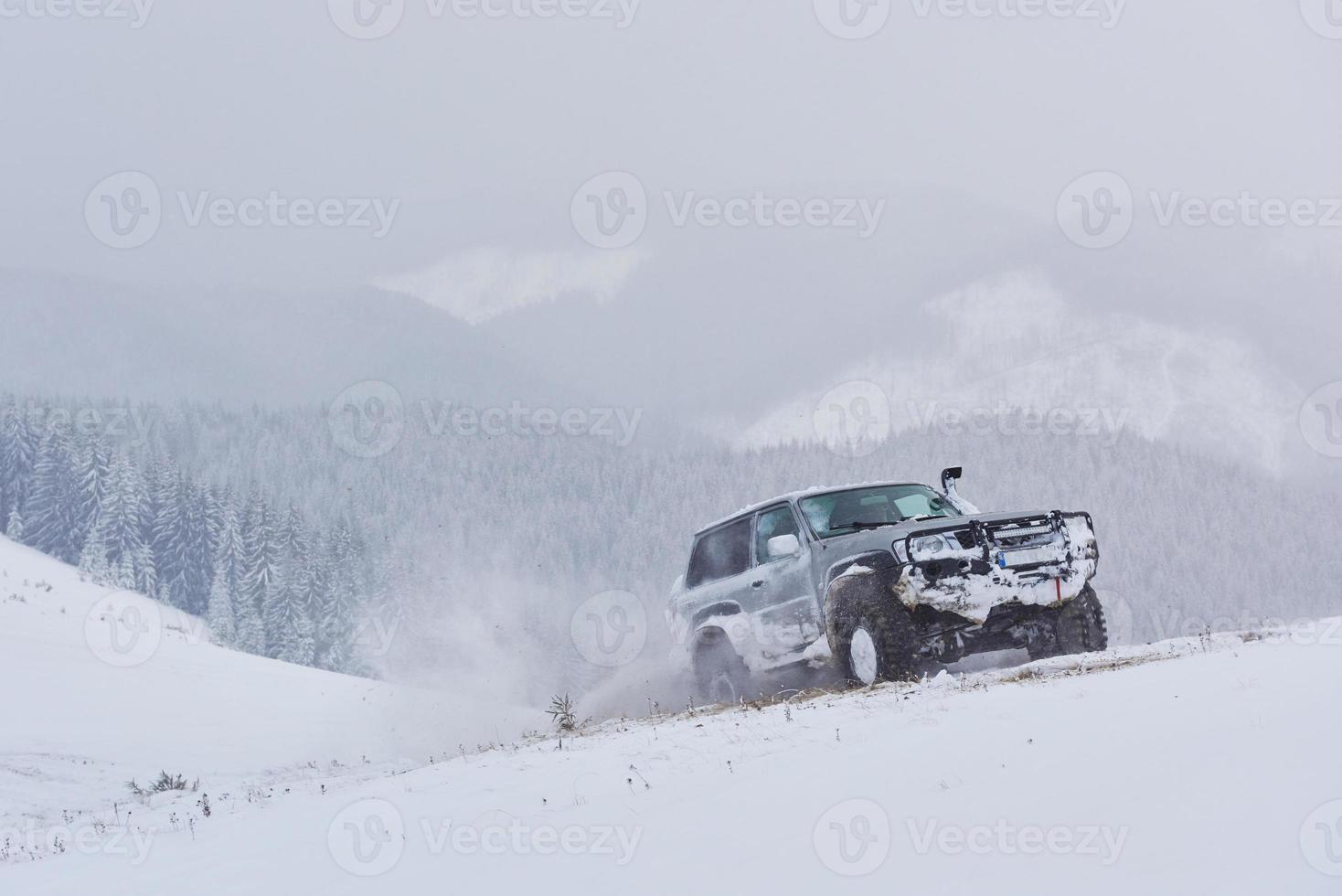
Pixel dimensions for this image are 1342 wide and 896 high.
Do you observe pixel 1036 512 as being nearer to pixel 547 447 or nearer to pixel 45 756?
pixel 45 756

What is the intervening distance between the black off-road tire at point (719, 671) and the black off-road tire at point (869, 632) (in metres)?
1.56

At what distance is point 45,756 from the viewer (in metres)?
12.6

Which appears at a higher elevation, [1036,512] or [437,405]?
[437,405]

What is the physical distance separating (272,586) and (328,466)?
48.2 m

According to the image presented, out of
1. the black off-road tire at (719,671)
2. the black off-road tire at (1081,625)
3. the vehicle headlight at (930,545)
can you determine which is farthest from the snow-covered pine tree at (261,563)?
the vehicle headlight at (930,545)

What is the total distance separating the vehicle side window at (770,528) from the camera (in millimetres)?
10039

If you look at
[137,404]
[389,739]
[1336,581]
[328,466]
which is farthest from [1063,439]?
[389,739]

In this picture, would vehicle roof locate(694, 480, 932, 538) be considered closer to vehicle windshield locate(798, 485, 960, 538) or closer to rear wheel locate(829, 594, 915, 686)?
vehicle windshield locate(798, 485, 960, 538)

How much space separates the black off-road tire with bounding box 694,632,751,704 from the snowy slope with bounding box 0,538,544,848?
14.6ft

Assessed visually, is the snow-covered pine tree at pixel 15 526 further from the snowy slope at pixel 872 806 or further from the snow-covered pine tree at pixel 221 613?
the snowy slope at pixel 872 806

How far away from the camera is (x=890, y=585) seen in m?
8.41

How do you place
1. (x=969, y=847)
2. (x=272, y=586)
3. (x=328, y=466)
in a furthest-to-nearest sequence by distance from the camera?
(x=328, y=466)
(x=272, y=586)
(x=969, y=847)

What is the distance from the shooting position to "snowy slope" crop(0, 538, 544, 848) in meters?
12.5

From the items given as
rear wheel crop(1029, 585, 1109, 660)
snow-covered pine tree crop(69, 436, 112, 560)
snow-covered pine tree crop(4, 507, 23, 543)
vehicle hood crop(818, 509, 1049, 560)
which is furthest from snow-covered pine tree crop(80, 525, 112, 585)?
rear wheel crop(1029, 585, 1109, 660)
